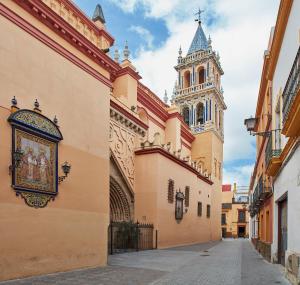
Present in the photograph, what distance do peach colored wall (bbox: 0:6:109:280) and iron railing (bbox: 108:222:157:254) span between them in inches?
177

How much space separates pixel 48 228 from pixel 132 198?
10.0m

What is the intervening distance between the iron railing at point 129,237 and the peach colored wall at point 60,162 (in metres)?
4.49

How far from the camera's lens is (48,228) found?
8.03 meters

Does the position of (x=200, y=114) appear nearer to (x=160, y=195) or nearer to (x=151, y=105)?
(x=151, y=105)

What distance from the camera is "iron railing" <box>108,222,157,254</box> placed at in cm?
1448

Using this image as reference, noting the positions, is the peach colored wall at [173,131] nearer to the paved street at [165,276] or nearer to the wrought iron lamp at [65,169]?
the paved street at [165,276]

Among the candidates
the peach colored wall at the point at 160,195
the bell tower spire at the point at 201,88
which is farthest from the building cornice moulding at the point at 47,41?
the bell tower spire at the point at 201,88

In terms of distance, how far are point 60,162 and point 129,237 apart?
8.15 meters

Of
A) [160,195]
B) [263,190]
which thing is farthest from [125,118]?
[263,190]

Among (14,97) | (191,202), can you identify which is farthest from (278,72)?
(191,202)

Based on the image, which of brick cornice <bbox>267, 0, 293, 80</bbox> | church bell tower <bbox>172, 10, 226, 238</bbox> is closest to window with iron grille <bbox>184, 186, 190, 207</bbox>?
church bell tower <bbox>172, 10, 226, 238</bbox>

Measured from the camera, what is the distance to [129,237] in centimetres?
1573

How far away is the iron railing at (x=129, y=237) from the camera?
1448cm

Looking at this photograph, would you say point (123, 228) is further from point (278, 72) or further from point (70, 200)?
point (278, 72)
